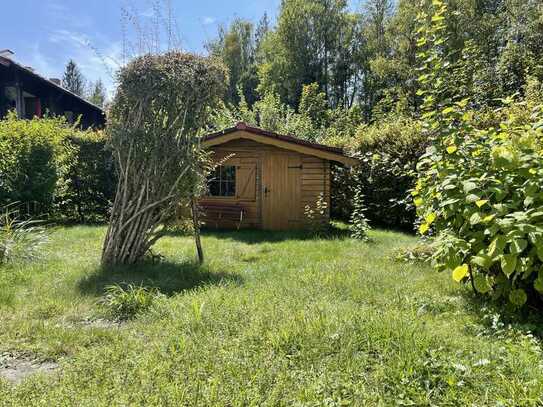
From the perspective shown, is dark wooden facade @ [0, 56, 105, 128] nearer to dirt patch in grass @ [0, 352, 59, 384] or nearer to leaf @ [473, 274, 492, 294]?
dirt patch in grass @ [0, 352, 59, 384]

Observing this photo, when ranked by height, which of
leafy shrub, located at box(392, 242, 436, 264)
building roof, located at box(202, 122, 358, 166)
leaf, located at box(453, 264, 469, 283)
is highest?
building roof, located at box(202, 122, 358, 166)

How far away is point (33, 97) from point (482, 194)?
71.4 feet

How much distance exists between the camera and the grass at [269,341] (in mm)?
2266

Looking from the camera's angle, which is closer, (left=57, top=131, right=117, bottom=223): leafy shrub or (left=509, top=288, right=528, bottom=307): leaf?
(left=509, top=288, right=528, bottom=307): leaf

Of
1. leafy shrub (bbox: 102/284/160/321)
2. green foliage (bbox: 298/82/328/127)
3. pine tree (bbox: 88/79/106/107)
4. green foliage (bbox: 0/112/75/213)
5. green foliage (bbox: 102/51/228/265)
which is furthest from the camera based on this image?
pine tree (bbox: 88/79/106/107)

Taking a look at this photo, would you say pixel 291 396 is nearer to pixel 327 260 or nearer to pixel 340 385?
pixel 340 385

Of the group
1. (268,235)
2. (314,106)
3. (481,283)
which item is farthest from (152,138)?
(314,106)

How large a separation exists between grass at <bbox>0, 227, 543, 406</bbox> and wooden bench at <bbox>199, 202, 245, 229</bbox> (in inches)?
194

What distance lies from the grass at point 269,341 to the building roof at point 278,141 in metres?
4.93

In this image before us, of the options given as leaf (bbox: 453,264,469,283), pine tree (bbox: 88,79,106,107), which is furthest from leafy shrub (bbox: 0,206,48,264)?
pine tree (bbox: 88,79,106,107)

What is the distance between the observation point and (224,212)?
33.2 feet

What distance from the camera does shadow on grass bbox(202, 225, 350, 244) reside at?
27.6 feet

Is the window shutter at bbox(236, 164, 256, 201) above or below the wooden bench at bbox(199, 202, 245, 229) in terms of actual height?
above

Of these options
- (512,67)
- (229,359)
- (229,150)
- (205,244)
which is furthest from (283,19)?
(229,359)
